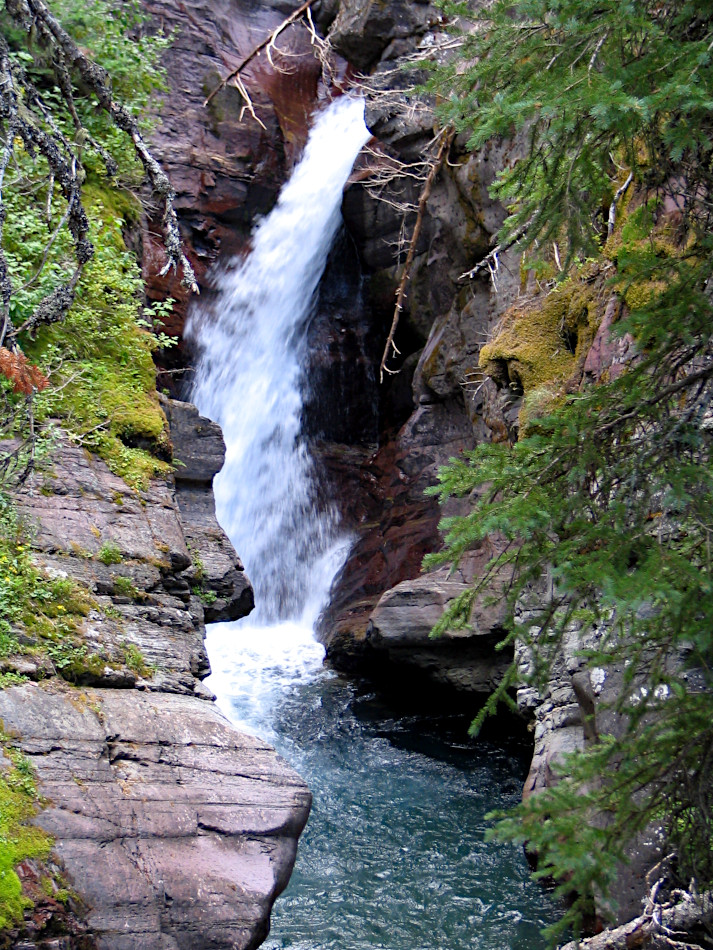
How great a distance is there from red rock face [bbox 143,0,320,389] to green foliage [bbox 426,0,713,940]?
377 inches

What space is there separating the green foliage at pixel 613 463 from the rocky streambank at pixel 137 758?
156 centimetres

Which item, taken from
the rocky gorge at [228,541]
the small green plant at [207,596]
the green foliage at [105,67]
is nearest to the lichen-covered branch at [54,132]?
the rocky gorge at [228,541]

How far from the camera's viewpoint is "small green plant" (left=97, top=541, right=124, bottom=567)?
5641 millimetres

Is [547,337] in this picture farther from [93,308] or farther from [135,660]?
[135,660]

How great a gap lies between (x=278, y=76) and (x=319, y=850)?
48.8 feet

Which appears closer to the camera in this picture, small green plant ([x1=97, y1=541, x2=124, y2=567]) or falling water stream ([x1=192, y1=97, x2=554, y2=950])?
small green plant ([x1=97, y1=541, x2=124, y2=567])

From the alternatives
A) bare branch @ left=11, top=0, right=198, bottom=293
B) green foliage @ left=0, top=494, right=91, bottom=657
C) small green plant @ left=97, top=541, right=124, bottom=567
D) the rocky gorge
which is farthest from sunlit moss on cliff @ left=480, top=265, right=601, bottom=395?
green foliage @ left=0, top=494, right=91, bottom=657

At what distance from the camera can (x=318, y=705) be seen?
938 centimetres

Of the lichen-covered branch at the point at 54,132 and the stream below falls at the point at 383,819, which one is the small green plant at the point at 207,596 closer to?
the stream below falls at the point at 383,819

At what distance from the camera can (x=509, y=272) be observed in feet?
32.9

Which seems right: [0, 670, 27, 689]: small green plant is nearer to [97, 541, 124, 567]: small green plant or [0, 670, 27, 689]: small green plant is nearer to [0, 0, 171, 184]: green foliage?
[97, 541, 124, 567]: small green plant

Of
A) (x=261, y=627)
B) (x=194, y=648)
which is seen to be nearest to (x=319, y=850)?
(x=194, y=648)

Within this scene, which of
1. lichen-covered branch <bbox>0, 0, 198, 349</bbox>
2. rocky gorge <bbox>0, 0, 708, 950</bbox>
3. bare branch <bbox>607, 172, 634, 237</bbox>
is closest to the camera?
rocky gorge <bbox>0, 0, 708, 950</bbox>

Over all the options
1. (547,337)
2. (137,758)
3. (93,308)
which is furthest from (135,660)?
(547,337)
